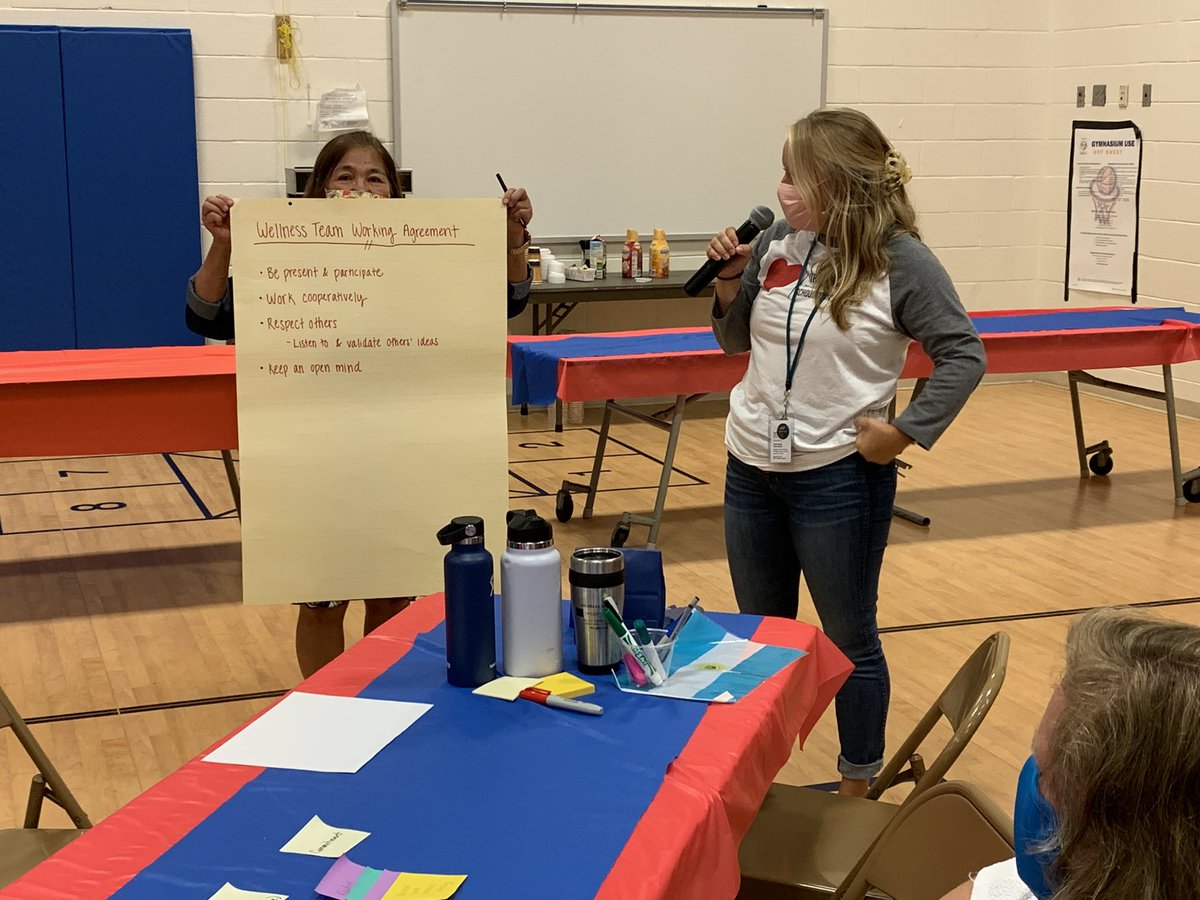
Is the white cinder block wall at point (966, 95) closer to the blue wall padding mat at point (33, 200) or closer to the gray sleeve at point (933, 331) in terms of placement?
the blue wall padding mat at point (33, 200)

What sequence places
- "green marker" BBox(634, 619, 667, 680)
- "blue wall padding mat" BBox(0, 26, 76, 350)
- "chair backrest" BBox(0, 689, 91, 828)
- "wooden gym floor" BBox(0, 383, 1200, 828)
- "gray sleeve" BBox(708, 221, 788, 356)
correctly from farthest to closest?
"blue wall padding mat" BBox(0, 26, 76, 350), "wooden gym floor" BBox(0, 383, 1200, 828), "gray sleeve" BBox(708, 221, 788, 356), "chair backrest" BBox(0, 689, 91, 828), "green marker" BBox(634, 619, 667, 680)

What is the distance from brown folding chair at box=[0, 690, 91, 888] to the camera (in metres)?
1.93

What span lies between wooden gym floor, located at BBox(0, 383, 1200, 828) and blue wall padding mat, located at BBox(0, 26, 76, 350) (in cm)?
69

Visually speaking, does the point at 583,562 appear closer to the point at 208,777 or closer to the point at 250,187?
the point at 208,777

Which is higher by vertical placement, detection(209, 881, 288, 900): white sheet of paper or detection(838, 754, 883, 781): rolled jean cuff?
detection(209, 881, 288, 900): white sheet of paper

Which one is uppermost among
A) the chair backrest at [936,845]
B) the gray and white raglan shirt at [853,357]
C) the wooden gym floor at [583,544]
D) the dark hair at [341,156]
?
the dark hair at [341,156]

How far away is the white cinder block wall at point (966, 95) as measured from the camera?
6.68 meters

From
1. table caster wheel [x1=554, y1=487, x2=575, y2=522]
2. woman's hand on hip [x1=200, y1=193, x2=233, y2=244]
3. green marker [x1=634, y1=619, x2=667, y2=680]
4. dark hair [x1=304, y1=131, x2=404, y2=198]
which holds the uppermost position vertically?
dark hair [x1=304, y1=131, x2=404, y2=198]

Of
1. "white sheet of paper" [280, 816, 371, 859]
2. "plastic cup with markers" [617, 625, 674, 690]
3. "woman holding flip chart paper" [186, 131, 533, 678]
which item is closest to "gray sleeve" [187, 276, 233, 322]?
"woman holding flip chart paper" [186, 131, 533, 678]

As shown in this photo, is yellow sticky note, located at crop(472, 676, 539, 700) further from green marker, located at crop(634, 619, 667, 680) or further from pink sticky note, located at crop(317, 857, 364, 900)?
pink sticky note, located at crop(317, 857, 364, 900)

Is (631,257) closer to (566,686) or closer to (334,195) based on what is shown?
(334,195)

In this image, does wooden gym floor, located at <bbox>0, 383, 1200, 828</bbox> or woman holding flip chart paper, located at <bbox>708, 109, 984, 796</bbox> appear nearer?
woman holding flip chart paper, located at <bbox>708, 109, 984, 796</bbox>

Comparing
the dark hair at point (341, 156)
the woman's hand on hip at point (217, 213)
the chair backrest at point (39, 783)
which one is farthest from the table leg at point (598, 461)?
the chair backrest at point (39, 783)

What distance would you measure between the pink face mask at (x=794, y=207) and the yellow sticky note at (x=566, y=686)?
3.46 ft
